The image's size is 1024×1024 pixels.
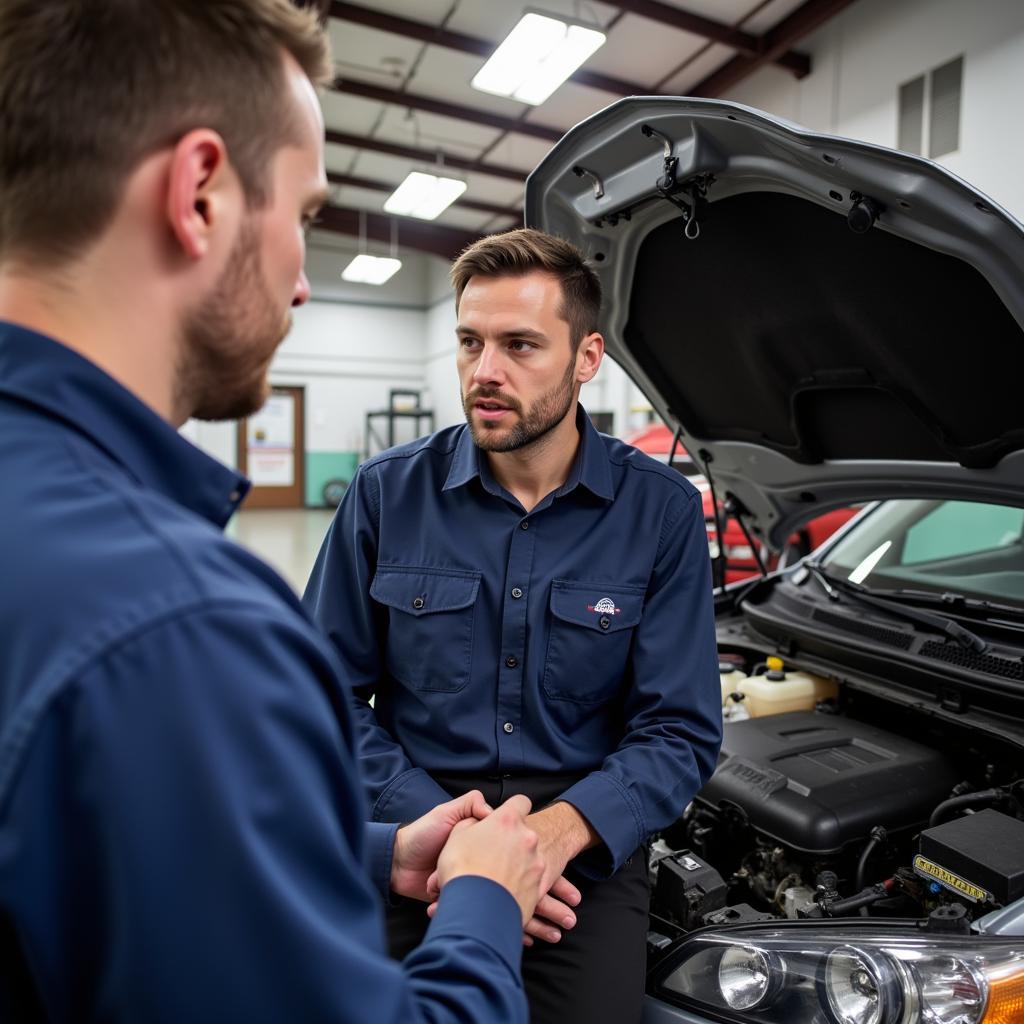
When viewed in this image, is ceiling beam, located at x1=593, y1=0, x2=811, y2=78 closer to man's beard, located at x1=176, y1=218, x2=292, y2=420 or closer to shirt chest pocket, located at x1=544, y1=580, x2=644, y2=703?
shirt chest pocket, located at x1=544, y1=580, x2=644, y2=703

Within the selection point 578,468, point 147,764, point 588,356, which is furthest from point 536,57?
point 147,764

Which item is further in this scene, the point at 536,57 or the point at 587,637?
the point at 536,57

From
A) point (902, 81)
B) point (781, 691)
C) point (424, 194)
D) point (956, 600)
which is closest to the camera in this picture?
point (956, 600)

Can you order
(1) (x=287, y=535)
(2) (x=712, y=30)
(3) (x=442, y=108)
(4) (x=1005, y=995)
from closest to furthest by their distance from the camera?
(4) (x=1005, y=995) < (2) (x=712, y=30) < (3) (x=442, y=108) < (1) (x=287, y=535)

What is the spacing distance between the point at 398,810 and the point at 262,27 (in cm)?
114

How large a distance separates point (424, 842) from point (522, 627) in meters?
0.42

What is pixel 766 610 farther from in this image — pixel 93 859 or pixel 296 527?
pixel 296 527

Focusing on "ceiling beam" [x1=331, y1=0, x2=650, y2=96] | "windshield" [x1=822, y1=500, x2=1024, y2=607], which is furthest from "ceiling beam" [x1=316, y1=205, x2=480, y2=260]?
"windshield" [x1=822, y1=500, x2=1024, y2=607]

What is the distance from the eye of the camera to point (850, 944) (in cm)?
116

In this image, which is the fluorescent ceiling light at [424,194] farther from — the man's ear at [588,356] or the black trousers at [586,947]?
the black trousers at [586,947]

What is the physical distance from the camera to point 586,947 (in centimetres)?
129

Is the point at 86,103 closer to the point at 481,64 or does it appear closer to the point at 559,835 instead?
the point at 559,835

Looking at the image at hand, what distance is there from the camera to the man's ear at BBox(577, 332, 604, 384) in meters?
1.80

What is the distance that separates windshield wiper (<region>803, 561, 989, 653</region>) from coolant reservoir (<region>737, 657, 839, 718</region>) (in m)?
0.23
